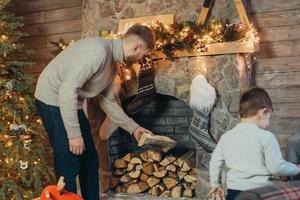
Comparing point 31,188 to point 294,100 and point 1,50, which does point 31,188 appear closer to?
point 1,50

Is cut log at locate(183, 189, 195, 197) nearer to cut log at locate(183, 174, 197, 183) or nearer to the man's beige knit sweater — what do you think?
cut log at locate(183, 174, 197, 183)

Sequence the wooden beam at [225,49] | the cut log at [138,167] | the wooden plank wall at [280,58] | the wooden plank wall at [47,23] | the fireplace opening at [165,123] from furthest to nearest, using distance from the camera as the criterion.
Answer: the wooden plank wall at [47,23]
the fireplace opening at [165,123]
the cut log at [138,167]
the wooden plank wall at [280,58]
the wooden beam at [225,49]

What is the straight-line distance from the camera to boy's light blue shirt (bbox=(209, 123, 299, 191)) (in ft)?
6.35

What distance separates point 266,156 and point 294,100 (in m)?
1.70

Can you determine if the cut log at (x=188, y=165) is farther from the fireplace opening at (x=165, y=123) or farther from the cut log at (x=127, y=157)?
the cut log at (x=127, y=157)

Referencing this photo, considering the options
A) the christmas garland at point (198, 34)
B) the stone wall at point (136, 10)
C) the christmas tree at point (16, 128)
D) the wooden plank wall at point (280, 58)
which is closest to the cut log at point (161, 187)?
the christmas tree at point (16, 128)

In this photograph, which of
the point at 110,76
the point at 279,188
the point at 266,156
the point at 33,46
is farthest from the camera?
the point at 33,46

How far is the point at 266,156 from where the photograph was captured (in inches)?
76.3

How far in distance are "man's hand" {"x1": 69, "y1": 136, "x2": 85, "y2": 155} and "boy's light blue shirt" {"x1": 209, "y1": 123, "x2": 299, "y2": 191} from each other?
2.76 feet

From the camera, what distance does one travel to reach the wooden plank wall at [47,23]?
14.7ft

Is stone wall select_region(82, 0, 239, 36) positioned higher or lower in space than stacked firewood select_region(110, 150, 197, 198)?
higher

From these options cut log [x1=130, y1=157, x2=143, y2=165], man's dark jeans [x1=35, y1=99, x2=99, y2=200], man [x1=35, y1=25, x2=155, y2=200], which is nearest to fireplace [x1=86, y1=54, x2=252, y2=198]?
cut log [x1=130, y1=157, x2=143, y2=165]

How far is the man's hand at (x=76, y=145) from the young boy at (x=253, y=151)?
83cm

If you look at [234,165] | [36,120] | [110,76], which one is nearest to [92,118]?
[36,120]
